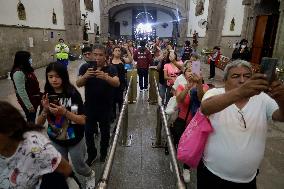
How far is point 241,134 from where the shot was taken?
1754 mm

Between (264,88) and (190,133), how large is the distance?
2.51 feet

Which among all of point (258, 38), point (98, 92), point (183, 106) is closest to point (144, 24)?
point (258, 38)

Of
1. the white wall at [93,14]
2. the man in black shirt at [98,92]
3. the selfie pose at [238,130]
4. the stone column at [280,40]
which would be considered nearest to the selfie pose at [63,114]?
the man in black shirt at [98,92]

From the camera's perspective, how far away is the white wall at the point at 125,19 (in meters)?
33.2

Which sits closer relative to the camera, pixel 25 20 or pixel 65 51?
pixel 65 51

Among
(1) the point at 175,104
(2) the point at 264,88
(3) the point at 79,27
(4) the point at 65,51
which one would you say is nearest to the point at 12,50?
(4) the point at 65,51

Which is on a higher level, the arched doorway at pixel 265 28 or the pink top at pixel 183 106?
the arched doorway at pixel 265 28

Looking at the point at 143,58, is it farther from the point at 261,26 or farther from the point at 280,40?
the point at 261,26

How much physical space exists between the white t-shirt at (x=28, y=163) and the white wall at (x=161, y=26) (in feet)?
112

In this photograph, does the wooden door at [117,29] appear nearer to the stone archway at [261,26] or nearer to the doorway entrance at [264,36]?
the stone archway at [261,26]

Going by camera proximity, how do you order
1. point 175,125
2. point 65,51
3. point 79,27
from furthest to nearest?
point 79,27, point 65,51, point 175,125

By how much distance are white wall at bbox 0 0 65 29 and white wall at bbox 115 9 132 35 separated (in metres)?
17.3

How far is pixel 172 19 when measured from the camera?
33.3 meters

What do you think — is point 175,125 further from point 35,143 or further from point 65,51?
point 65,51
